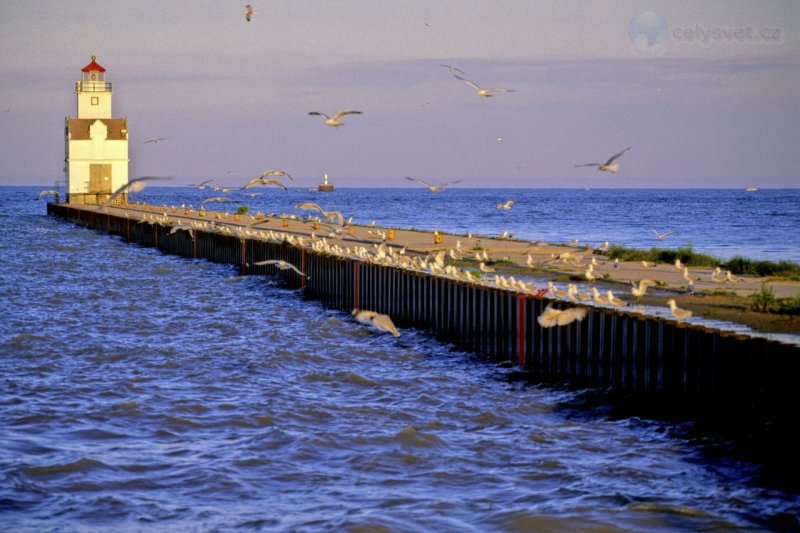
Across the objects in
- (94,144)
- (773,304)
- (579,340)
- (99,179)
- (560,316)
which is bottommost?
(579,340)

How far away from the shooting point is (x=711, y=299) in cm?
2141

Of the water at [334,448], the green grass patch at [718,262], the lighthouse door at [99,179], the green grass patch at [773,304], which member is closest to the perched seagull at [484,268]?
the water at [334,448]

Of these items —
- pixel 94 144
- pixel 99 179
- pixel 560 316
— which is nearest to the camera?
pixel 560 316

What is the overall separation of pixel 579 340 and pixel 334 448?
4651mm

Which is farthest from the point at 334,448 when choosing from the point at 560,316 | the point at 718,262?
the point at 718,262

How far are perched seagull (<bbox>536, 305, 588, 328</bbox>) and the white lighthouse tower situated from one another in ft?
229

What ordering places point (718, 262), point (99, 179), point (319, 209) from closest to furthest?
point (319, 209)
point (718, 262)
point (99, 179)

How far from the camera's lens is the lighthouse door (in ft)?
273

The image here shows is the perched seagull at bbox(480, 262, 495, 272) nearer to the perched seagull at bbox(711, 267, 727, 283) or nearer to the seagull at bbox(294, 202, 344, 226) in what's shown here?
the seagull at bbox(294, 202, 344, 226)

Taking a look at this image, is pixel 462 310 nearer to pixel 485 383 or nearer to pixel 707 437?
pixel 485 383

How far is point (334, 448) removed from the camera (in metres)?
13.4

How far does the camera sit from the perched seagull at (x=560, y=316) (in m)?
15.8

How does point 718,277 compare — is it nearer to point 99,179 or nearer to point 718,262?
point 718,262

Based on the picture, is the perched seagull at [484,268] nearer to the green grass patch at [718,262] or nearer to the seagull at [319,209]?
the seagull at [319,209]
